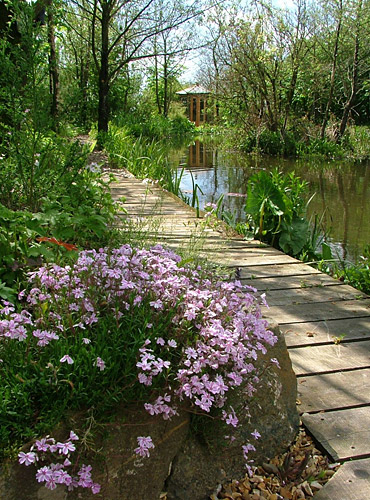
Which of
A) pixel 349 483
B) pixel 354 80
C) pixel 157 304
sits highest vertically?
pixel 354 80

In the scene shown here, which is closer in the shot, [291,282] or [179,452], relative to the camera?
[179,452]

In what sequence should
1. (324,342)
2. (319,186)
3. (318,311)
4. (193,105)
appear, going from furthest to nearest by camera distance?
(193,105) → (319,186) → (318,311) → (324,342)

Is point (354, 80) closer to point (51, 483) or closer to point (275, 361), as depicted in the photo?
point (275, 361)

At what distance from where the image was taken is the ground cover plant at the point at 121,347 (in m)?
1.40

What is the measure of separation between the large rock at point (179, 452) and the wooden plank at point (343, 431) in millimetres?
117

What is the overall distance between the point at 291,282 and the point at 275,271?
0.25 m

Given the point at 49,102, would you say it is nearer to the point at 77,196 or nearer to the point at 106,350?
the point at 77,196

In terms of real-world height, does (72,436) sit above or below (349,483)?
above

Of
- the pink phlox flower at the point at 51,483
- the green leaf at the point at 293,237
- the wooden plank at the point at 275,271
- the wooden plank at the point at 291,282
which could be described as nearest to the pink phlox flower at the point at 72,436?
the pink phlox flower at the point at 51,483

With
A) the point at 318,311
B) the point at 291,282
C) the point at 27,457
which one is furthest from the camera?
the point at 291,282

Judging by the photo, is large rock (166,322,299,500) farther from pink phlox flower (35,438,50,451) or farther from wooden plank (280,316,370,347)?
wooden plank (280,316,370,347)

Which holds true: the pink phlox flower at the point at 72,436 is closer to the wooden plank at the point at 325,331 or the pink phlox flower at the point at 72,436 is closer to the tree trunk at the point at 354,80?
the wooden plank at the point at 325,331

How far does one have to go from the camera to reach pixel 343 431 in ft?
6.58

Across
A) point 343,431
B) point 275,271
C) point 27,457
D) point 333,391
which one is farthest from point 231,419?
point 275,271
